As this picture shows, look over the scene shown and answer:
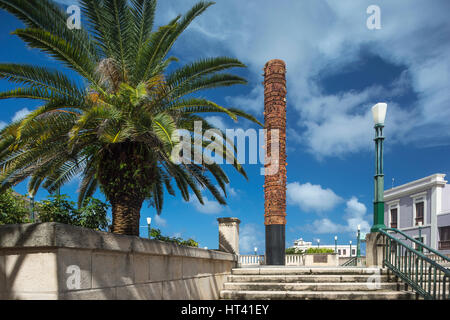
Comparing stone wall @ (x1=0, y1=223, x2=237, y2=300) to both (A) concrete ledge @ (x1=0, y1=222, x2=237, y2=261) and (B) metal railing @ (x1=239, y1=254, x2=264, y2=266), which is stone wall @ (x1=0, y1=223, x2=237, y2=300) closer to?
(A) concrete ledge @ (x1=0, y1=222, x2=237, y2=261)

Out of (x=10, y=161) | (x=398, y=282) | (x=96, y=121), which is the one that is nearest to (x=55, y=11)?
(x=96, y=121)

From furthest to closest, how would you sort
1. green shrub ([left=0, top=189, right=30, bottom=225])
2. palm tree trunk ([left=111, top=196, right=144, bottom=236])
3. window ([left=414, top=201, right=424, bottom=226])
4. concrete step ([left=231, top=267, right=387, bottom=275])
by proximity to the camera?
1. window ([left=414, top=201, right=424, bottom=226])
2. green shrub ([left=0, top=189, right=30, bottom=225])
3. concrete step ([left=231, top=267, right=387, bottom=275])
4. palm tree trunk ([left=111, top=196, right=144, bottom=236])

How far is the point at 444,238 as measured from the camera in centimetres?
3209

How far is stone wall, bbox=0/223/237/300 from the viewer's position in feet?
12.4

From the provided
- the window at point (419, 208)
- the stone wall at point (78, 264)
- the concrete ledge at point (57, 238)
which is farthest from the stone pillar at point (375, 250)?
the window at point (419, 208)

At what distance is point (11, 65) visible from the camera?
5.95m

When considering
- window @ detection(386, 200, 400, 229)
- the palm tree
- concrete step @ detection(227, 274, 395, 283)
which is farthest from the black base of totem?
window @ detection(386, 200, 400, 229)

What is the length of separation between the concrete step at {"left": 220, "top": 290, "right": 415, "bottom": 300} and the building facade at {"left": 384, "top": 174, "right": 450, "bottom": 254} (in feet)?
84.7

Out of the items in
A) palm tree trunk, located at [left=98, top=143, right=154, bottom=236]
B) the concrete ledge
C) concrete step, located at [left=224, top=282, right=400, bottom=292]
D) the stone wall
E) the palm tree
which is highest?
the palm tree

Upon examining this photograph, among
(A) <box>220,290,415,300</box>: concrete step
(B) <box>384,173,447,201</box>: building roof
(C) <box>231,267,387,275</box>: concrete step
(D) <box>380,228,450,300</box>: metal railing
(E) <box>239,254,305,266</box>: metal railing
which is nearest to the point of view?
(D) <box>380,228,450,300</box>: metal railing

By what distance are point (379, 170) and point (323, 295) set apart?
12.1 feet

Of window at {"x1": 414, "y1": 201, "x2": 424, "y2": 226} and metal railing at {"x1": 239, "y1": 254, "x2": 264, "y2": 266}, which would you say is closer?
metal railing at {"x1": 239, "y1": 254, "x2": 264, "y2": 266}

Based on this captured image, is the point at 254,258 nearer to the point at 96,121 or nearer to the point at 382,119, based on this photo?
the point at 382,119
